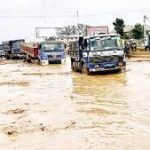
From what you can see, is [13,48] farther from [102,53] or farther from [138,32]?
[102,53]

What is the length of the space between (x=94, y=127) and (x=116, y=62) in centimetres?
1393

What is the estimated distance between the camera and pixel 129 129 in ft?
31.4

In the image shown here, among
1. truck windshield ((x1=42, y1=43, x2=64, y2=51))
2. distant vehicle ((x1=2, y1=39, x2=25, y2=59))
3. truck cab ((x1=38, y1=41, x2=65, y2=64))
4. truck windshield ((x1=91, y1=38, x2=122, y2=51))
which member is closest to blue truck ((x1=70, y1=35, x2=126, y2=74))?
truck windshield ((x1=91, y1=38, x2=122, y2=51))

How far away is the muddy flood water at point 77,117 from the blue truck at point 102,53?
388 cm

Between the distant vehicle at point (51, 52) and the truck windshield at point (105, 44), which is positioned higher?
the truck windshield at point (105, 44)

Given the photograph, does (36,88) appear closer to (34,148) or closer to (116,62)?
(116,62)

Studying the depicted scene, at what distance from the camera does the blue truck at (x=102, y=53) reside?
75.9ft

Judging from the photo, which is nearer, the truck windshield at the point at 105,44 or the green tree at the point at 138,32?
the truck windshield at the point at 105,44

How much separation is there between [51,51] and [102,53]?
580 inches

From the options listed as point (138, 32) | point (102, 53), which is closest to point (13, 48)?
point (138, 32)

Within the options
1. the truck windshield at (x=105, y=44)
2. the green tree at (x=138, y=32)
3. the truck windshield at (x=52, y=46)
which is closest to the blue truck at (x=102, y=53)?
the truck windshield at (x=105, y=44)

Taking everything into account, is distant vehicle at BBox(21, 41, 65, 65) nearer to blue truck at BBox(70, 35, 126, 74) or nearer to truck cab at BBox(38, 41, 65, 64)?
truck cab at BBox(38, 41, 65, 64)

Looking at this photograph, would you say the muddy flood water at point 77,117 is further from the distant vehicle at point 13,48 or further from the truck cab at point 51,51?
the distant vehicle at point 13,48

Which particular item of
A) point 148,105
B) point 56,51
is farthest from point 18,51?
point 148,105
